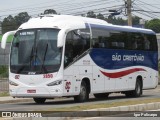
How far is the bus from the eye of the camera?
74.8 feet

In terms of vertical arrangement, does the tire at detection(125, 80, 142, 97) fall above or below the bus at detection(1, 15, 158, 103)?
below

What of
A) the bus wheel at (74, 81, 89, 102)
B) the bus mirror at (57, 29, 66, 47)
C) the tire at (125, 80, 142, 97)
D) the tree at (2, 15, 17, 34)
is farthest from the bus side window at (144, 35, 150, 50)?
the tree at (2, 15, 17, 34)

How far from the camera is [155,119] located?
16.1 metres

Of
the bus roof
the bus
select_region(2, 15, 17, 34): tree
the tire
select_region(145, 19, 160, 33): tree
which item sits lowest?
the tire

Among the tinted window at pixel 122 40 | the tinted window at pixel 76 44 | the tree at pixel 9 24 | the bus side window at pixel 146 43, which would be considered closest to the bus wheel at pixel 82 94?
the tinted window at pixel 76 44

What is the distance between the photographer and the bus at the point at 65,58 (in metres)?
22.8

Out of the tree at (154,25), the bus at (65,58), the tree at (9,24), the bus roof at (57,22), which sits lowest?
the bus at (65,58)

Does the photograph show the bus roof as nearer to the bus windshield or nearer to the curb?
the bus windshield

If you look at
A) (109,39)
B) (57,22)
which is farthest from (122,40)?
(57,22)

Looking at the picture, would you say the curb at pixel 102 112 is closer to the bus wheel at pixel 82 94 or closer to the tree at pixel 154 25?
the bus wheel at pixel 82 94

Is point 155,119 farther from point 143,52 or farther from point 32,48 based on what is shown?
point 143,52

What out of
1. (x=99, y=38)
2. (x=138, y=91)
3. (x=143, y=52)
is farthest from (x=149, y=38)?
(x=99, y=38)

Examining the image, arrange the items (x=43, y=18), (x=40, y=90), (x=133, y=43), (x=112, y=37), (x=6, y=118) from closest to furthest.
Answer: (x=6, y=118), (x=40, y=90), (x=43, y=18), (x=112, y=37), (x=133, y=43)

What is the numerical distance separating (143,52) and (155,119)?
14083 mm
